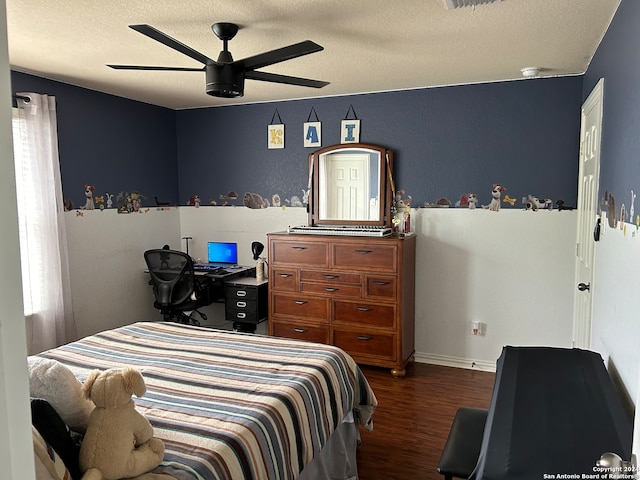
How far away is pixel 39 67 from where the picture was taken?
11.2ft

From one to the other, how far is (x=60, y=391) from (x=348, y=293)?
274 cm

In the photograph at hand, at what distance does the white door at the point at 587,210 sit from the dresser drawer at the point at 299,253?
6.30ft

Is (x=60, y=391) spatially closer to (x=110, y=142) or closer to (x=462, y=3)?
(x=462, y=3)

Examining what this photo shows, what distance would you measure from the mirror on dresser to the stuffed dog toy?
3044mm

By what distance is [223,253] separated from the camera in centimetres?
507

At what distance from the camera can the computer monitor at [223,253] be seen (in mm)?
5039

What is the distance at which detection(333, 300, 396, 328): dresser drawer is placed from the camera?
13.1ft

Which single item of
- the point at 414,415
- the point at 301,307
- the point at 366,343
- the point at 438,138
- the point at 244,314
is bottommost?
the point at 414,415

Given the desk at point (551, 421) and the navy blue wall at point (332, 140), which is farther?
the navy blue wall at point (332, 140)

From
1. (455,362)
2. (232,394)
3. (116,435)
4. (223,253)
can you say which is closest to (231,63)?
(232,394)

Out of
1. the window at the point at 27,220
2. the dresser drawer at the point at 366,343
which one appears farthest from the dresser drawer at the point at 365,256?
the window at the point at 27,220

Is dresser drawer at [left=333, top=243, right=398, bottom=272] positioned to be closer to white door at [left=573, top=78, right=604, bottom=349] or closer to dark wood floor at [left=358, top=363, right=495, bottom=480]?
dark wood floor at [left=358, top=363, right=495, bottom=480]

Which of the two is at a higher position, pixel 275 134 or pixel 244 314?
pixel 275 134

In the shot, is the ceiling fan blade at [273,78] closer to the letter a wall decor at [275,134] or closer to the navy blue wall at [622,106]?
the navy blue wall at [622,106]
